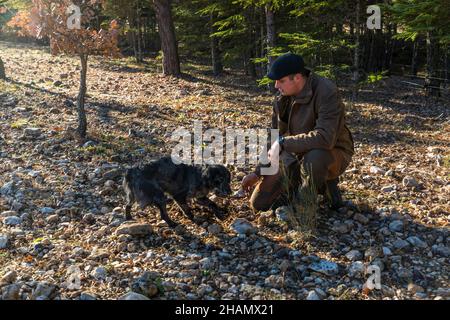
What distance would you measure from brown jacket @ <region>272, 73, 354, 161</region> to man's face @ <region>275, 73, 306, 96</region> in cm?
7

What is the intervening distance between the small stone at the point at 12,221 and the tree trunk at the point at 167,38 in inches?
586

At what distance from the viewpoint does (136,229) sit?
5.45 metres

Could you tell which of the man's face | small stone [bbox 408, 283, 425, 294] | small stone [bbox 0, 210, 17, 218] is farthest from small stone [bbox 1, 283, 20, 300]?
small stone [bbox 408, 283, 425, 294]

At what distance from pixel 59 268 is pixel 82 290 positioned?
0.59 m

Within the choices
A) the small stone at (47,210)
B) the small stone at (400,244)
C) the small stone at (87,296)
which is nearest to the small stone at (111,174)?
the small stone at (47,210)

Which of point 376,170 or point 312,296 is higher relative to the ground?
point 376,170

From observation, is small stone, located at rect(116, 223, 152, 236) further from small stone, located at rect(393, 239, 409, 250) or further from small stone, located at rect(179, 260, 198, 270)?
small stone, located at rect(393, 239, 409, 250)

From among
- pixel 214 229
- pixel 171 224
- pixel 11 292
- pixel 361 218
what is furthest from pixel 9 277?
pixel 361 218

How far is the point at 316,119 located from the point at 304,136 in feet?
1.08

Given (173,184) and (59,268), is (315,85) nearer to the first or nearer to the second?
(173,184)

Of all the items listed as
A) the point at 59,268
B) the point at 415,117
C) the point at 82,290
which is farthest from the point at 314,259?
the point at 415,117

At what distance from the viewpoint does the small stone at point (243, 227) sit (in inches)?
219

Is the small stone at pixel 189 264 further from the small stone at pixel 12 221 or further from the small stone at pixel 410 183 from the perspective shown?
the small stone at pixel 410 183

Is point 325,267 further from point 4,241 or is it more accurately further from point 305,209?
point 4,241
